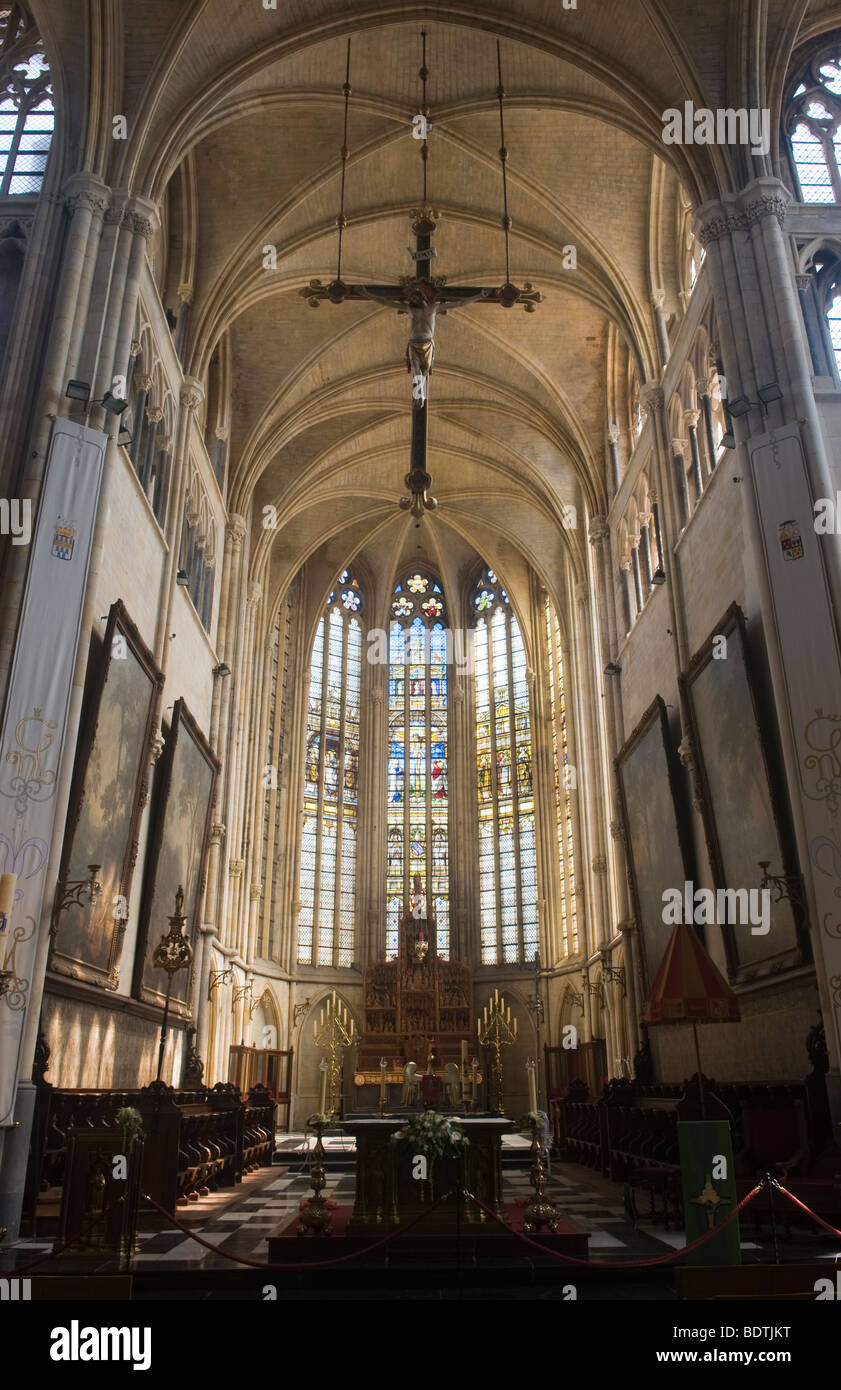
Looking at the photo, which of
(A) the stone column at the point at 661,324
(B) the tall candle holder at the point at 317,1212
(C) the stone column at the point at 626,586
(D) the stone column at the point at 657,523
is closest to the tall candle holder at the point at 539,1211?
(B) the tall candle holder at the point at 317,1212

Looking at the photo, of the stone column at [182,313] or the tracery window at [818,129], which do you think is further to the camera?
the stone column at [182,313]

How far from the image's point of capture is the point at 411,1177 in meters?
8.00

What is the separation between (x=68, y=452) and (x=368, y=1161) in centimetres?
785

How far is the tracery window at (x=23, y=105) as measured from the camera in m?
13.8

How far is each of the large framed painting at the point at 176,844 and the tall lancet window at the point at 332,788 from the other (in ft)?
35.8

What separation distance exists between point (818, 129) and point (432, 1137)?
14.6m

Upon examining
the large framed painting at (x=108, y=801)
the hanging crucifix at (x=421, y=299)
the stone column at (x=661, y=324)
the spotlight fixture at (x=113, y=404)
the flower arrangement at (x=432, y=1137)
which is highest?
the stone column at (x=661, y=324)

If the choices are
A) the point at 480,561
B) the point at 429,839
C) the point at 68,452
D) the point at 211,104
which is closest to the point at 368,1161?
the point at 68,452

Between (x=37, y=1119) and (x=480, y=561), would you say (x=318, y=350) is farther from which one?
(x=37, y=1119)

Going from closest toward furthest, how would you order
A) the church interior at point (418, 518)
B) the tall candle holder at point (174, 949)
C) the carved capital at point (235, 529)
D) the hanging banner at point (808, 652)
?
the church interior at point (418, 518), the hanging banner at point (808, 652), the tall candle holder at point (174, 949), the carved capital at point (235, 529)

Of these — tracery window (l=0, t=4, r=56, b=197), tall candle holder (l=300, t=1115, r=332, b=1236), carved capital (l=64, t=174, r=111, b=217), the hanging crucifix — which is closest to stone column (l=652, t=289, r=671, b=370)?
the hanging crucifix

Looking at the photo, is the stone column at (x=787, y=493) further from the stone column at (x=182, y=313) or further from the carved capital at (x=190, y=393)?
the stone column at (x=182, y=313)

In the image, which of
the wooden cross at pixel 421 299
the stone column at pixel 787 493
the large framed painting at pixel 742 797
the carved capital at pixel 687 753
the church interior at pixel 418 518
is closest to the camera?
the church interior at pixel 418 518

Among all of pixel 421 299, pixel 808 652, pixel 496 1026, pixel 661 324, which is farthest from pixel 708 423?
pixel 496 1026
